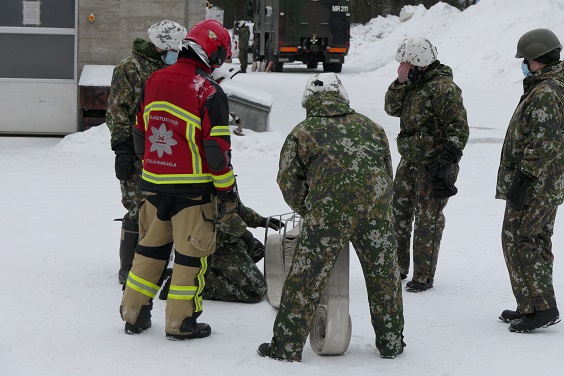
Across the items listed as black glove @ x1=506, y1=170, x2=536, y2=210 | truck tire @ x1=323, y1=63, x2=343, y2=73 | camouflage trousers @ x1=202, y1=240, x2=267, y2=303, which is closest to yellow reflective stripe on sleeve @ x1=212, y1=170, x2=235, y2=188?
camouflage trousers @ x1=202, y1=240, x2=267, y2=303

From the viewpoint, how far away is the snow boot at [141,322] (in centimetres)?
558

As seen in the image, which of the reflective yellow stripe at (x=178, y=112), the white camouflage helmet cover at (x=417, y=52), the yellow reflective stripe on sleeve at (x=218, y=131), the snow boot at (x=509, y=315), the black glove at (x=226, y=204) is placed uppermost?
the white camouflage helmet cover at (x=417, y=52)

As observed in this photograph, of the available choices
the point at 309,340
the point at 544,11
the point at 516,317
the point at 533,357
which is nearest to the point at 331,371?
the point at 309,340

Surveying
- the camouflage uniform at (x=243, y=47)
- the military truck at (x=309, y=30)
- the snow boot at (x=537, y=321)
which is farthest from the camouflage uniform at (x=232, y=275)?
the camouflage uniform at (x=243, y=47)

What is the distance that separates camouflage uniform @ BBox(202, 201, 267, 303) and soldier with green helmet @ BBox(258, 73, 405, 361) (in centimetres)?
120

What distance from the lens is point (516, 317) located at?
612 centimetres

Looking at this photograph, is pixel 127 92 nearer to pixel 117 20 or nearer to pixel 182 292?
pixel 182 292

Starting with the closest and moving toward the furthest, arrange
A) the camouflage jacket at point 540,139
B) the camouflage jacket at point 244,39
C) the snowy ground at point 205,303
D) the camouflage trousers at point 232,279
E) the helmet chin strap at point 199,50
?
the snowy ground at point 205,303 < the helmet chin strap at point 199,50 < the camouflage jacket at point 540,139 < the camouflage trousers at point 232,279 < the camouflage jacket at point 244,39

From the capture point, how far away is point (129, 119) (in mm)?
6684

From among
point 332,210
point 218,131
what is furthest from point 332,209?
point 218,131

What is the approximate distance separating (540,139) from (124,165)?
2.73 m

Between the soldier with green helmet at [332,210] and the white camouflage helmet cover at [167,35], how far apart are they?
1.57 metres

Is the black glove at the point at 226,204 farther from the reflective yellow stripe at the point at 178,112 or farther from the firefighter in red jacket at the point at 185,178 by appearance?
the reflective yellow stripe at the point at 178,112

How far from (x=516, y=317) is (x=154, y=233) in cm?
237
